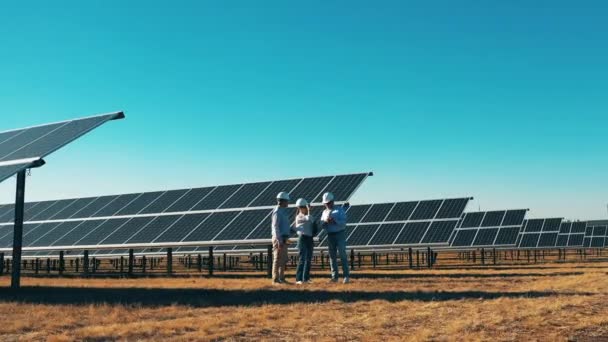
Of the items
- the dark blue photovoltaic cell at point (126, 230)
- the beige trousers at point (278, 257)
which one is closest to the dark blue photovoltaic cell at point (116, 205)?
the dark blue photovoltaic cell at point (126, 230)

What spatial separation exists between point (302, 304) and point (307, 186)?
36.7 ft

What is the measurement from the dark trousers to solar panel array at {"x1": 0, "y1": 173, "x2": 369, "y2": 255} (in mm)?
3430

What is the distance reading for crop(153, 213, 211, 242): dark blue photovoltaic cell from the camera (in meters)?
19.4

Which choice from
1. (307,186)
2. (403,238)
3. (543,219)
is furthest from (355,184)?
(543,219)

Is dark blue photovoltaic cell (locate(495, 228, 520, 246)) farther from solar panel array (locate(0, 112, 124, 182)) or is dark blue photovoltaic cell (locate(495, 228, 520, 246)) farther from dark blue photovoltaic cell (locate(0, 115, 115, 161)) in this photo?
dark blue photovoltaic cell (locate(0, 115, 115, 161))

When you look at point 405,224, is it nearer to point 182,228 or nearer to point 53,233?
point 182,228

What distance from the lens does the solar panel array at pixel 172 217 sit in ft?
62.6

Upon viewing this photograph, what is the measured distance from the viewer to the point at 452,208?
2756cm

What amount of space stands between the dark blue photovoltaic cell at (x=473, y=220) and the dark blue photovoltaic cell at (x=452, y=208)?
962cm

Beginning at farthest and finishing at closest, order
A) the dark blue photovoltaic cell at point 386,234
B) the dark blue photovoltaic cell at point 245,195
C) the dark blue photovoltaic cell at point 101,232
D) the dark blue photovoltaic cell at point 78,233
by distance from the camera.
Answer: the dark blue photovoltaic cell at point 386,234 < the dark blue photovoltaic cell at point 78,233 < the dark blue photovoltaic cell at point 101,232 < the dark blue photovoltaic cell at point 245,195

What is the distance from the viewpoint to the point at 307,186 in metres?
20.4

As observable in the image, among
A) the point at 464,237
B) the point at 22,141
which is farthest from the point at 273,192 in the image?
the point at 464,237

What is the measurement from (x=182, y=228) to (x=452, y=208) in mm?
12955

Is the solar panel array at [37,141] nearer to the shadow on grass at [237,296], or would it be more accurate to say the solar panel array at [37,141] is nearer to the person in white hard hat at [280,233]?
the shadow on grass at [237,296]
